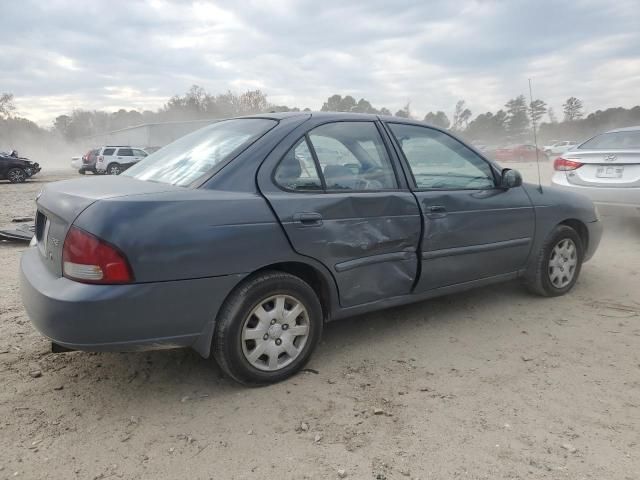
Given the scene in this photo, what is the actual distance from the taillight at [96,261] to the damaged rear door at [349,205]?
0.85 m

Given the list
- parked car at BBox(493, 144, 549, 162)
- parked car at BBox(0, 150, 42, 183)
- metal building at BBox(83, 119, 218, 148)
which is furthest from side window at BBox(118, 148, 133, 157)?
parked car at BBox(493, 144, 549, 162)

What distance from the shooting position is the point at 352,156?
3.14 meters

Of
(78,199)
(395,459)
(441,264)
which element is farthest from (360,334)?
(78,199)

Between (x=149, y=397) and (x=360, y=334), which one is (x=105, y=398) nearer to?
(x=149, y=397)

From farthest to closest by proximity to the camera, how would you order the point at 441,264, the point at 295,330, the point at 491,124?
the point at 491,124, the point at 441,264, the point at 295,330

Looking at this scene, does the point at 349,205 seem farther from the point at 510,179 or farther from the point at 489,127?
the point at 489,127

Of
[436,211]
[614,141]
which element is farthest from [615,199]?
[436,211]

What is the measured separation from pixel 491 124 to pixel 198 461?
7731 cm

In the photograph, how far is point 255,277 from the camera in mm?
2635

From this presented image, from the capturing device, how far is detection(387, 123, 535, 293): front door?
334cm

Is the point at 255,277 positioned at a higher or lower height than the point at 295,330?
higher

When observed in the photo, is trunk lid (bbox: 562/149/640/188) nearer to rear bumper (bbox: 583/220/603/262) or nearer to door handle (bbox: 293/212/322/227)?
rear bumper (bbox: 583/220/603/262)

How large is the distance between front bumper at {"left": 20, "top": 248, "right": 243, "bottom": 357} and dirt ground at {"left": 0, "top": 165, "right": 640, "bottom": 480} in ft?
Result: 1.40

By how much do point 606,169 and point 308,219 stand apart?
5.20 metres
